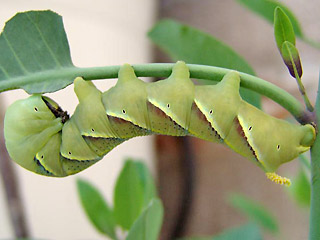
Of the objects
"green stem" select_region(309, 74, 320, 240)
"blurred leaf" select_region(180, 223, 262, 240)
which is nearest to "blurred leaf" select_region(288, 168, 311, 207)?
"blurred leaf" select_region(180, 223, 262, 240)

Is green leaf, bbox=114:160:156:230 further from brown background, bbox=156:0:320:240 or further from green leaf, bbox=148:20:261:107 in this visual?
brown background, bbox=156:0:320:240

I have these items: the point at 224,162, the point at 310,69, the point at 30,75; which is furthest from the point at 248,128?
the point at 224,162

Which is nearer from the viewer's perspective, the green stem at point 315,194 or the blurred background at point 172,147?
the green stem at point 315,194

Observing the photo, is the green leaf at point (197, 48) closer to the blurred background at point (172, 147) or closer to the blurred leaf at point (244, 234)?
the blurred leaf at point (244, 234)

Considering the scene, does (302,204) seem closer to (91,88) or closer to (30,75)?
(91,88)

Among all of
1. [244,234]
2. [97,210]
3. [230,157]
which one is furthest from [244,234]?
[230,157]

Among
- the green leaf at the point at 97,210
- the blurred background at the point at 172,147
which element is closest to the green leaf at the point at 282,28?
the green leaf at the point at 97,210

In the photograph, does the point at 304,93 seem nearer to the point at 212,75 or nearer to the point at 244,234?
the point at 212,75
